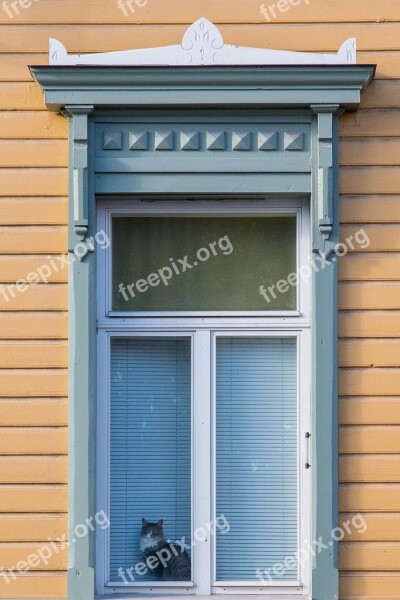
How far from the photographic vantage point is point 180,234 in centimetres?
484

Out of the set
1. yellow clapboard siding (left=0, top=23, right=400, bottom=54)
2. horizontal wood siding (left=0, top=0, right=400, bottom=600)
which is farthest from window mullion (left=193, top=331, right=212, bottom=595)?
yellow clapboard siding (left=0, top=23, right=400, bottom=54)

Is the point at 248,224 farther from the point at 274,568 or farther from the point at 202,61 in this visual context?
the point at 274,568

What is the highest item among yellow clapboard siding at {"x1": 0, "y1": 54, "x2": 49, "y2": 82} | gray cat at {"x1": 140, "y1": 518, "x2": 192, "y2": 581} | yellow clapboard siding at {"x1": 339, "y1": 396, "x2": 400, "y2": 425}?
yellow clapboard siding at {"x1": 0, "y1": 54, "x2": 49, "y2": 82}

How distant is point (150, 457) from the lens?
4.79m

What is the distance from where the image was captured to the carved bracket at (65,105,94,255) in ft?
15.1

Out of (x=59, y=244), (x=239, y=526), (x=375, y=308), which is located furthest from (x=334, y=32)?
(x=239, y=526)

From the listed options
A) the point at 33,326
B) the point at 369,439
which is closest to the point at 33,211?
the point at 33,326

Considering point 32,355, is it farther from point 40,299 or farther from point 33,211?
point 33,211

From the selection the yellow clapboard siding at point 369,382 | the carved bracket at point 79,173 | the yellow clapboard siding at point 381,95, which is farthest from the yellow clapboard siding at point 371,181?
the carved bracket at point 79,173

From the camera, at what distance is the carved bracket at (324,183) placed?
462cm

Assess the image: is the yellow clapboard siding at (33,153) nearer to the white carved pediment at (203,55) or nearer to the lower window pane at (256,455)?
the white carved pediment at (203,55)

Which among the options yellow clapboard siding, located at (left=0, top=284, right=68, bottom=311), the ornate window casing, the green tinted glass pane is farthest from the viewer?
the green tinted glass pane

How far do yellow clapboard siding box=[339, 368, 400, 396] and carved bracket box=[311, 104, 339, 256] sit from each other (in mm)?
605

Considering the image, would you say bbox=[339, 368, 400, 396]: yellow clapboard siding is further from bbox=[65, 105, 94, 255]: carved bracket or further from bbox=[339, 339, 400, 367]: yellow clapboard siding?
bbox=[65, 105, 94, 255]: carved bracket
